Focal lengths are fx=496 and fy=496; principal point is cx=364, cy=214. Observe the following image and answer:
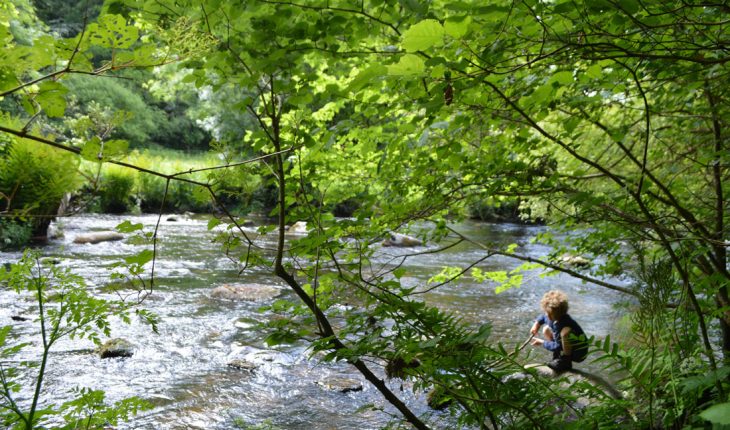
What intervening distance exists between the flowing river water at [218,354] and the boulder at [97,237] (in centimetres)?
52

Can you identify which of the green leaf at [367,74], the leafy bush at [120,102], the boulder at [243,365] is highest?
the leafy bush at [120,102]

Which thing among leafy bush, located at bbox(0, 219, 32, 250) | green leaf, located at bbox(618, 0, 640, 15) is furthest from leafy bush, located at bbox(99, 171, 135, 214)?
green leaf, located at bbox(618, 0, 640, 15)

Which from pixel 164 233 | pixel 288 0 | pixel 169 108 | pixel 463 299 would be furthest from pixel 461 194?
pixel 169 108

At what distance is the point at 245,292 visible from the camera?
8.05 meters

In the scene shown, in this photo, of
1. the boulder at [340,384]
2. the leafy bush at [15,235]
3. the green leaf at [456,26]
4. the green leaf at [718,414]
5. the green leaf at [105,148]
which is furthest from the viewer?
the leafy bush at [15,235]

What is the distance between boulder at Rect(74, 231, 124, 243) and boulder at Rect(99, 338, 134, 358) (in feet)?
18.9

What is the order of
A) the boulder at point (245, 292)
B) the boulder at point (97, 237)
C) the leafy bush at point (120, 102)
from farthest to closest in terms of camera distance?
the leafy bush at point (120, 102)
the boulder at point (97, 237)
the boulder at point (245, 292)

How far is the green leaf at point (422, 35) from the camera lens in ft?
3.78

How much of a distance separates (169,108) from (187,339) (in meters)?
32.3

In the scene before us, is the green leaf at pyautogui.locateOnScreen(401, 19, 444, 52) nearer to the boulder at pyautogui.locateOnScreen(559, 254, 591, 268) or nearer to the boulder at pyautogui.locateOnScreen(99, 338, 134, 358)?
the boulder at pyautogui.locateOnScreen(559, 254, 591, 268)

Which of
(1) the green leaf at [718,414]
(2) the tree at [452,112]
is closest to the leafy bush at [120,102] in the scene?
(2) the tree at [452,112]

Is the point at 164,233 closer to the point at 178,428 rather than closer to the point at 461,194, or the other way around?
the point at 178,428

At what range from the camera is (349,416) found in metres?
4.50

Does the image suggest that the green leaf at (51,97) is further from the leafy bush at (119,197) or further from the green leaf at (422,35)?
the leafy bush at (119,197)
